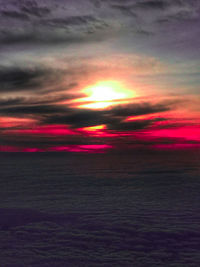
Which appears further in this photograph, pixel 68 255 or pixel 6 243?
pixel 6 243

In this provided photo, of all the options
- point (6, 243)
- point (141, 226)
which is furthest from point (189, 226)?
point (6, 243)

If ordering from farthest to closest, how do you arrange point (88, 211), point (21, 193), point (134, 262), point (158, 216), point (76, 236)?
1. point (21, 193)
2. point (88, 211)
3. point (158, 216)
4. point (76, 236)
5. point (134, 262)

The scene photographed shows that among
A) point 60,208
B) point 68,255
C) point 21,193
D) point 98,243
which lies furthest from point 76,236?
point 21,193

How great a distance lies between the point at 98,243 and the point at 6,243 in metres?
7.78

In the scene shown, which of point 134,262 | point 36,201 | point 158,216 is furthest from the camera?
point 36,201

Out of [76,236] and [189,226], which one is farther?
[189,226]

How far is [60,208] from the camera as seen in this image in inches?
1556

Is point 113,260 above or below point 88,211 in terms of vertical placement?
below

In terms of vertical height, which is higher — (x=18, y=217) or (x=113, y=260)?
(x=18, y=217)

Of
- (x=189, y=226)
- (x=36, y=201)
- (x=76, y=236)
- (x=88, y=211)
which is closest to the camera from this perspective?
(x=76, y=236)

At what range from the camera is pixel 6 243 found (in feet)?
81.6

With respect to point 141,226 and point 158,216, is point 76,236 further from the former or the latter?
point 158,216

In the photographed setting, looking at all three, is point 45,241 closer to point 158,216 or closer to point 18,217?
point 18,217

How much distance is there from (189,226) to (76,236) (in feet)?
36.7
